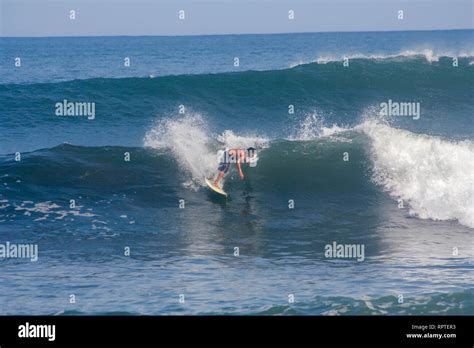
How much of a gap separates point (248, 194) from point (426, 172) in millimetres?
4672

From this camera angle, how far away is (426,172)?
59.1 feet

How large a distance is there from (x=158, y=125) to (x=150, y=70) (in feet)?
57.1

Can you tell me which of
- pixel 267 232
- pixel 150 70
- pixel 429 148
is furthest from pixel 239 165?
pixel 150 70

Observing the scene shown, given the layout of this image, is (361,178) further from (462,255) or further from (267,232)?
(462,255)

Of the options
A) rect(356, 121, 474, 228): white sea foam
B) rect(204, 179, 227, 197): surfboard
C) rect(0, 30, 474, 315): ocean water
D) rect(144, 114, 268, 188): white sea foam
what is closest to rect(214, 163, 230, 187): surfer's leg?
rect(204, 179, 227, 197): surfboard

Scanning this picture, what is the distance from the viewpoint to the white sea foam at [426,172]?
16359mm

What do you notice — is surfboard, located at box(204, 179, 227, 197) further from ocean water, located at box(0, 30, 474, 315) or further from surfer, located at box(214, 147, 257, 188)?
ocean water, located at box(0, 30, 474, 315)

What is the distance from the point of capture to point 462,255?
12930mm

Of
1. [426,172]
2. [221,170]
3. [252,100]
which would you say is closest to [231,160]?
[221,170]

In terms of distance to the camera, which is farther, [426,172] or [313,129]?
[313,129]

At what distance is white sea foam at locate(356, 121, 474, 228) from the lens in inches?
644

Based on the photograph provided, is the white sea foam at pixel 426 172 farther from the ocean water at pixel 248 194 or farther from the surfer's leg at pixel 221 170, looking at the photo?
the surfer's leg at pixel 221 170

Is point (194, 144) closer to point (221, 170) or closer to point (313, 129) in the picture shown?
point (221, 170)

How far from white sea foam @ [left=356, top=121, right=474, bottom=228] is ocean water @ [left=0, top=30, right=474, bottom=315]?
50 mm
